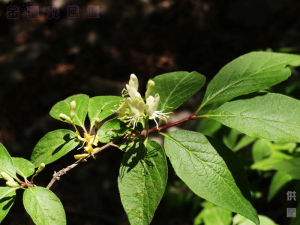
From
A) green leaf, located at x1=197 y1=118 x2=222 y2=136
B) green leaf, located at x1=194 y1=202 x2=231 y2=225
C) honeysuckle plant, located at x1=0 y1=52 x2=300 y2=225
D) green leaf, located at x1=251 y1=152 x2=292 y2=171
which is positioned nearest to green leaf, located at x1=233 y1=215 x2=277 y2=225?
green leaf, located at x1=194 y1=202 x2=231 y2=225

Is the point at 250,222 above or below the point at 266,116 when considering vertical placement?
below

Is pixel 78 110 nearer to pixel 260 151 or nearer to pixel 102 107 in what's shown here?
pixel 102 107

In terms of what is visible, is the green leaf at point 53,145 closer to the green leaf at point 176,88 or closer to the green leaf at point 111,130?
the green leaf at point 111,130

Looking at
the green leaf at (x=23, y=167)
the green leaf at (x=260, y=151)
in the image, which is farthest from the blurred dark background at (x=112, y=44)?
the green leaf at (x=23, y=167)

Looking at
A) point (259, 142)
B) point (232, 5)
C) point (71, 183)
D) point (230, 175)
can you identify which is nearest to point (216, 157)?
point (230, 175)

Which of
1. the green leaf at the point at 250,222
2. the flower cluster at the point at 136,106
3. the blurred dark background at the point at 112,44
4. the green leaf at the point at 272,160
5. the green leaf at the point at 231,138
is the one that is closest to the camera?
the flower cluster at the point at 136,106

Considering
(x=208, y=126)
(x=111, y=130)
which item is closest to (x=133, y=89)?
(x=111, y=130)
